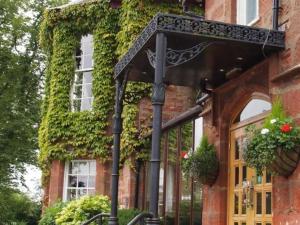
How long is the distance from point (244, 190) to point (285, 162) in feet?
6.15

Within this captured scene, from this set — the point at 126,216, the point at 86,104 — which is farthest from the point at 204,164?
the point at 86,104

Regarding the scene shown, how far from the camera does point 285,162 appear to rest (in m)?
6.72

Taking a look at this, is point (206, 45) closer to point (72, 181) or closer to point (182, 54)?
point (182, 54)

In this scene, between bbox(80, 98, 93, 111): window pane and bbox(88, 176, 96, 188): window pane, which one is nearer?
bbox(88, 176, 96, 188): window pane

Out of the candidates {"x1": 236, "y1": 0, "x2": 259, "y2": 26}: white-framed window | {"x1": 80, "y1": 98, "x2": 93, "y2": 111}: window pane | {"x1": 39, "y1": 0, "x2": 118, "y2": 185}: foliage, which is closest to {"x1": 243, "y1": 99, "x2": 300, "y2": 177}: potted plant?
{"x1": 236, "y1": 0, "x2": 259, "y2": 26}: white-framed window

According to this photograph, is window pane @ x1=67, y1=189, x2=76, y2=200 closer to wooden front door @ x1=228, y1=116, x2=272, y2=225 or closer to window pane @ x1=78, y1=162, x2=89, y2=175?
window pane @ x1=78, y1=162, x2=89, y2=175

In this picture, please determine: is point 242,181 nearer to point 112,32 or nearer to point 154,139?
point 154,139

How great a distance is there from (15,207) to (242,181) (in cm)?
2041

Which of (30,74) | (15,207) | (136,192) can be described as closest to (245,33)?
(136,192)

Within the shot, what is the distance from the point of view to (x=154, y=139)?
266 inches

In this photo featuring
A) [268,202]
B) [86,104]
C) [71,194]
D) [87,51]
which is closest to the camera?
[268,202]

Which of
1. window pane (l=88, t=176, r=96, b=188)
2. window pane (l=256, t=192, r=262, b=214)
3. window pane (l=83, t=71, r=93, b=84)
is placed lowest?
Result: window pane (l=256, t=192, r=262, b=214)

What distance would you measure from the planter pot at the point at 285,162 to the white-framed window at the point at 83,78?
434 inches

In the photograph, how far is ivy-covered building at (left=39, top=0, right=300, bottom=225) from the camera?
23.6 ft
